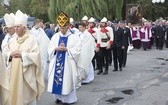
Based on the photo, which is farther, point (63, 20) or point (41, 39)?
point (41, 39)

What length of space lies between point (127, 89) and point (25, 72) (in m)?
4.42

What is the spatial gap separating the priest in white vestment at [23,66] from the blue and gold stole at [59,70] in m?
1.22

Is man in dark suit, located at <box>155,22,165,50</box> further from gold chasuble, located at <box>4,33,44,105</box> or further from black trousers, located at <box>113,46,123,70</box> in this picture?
gold chasuble, located at <box>4,33,44,105</box>

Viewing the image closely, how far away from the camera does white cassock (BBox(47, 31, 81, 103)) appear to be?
381 inches

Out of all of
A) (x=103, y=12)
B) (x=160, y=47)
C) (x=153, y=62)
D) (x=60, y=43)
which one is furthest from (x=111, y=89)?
(x=103, y=12)

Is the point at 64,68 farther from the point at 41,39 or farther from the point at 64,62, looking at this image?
the point at 41,39

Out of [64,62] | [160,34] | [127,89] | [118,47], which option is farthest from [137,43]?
[64,62]

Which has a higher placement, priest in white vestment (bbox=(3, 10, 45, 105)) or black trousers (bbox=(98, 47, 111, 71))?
priest in white vestment (bbox=(3, 10, 45, 105))

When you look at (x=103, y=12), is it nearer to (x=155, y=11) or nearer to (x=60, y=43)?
(x=155, y=11)

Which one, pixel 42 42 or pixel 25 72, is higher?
pixel 42 42

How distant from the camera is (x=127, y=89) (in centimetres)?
1185

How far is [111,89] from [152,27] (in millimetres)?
16752

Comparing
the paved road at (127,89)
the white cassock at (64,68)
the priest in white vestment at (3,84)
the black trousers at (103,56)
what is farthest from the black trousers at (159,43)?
the priest in white vestment at (3,84)

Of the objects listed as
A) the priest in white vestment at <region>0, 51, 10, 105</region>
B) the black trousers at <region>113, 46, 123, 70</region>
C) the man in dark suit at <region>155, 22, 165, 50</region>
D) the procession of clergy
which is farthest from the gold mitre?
the man in dark suit at <region>155, 22, 165, 50</region>
